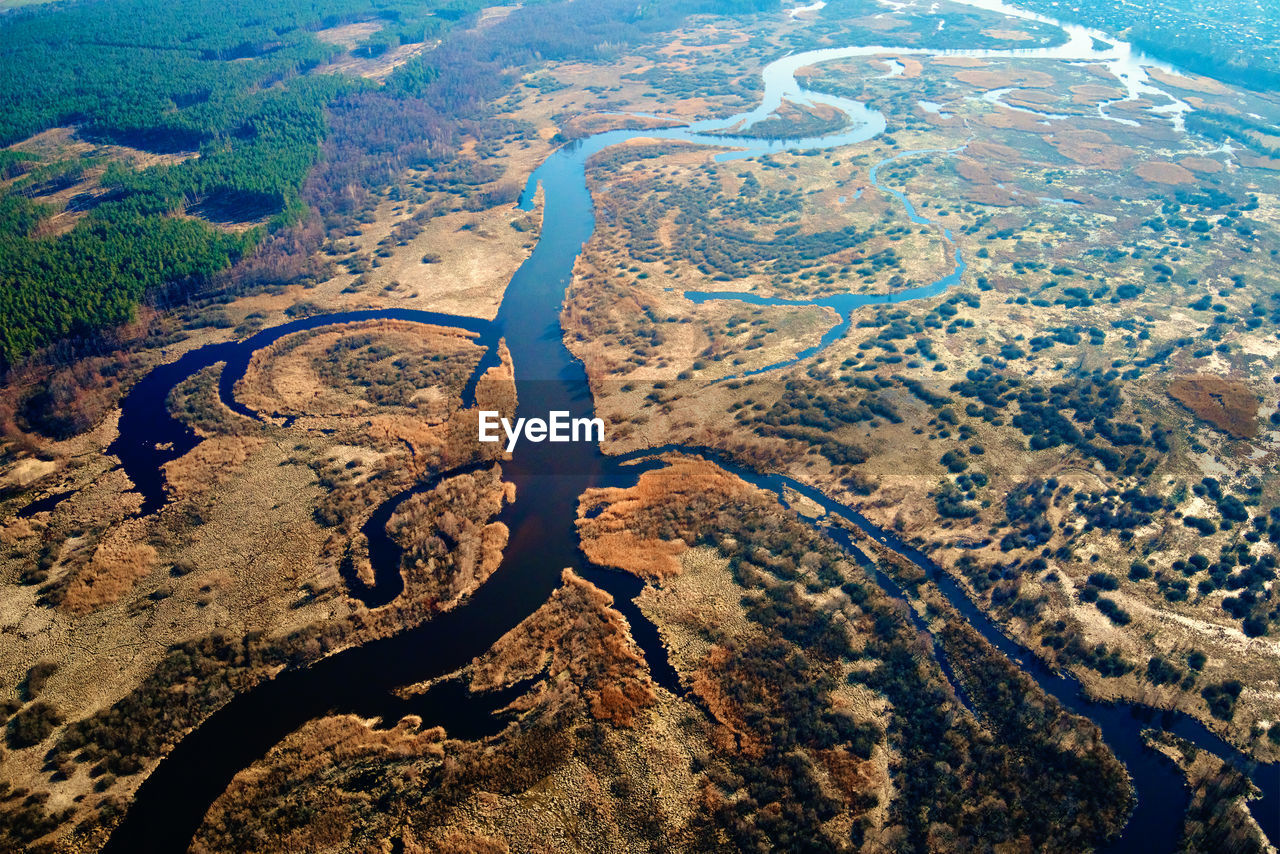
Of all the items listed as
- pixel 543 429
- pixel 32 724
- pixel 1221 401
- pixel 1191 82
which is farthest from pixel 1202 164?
pixel 32 724

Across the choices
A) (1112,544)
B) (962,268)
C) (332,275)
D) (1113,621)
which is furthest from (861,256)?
(332,275)

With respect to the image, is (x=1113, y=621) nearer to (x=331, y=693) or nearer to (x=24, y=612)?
(x=331, y=693)

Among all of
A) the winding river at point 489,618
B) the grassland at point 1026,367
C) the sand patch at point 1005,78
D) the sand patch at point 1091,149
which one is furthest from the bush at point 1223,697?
the sand patch at point 1005,78

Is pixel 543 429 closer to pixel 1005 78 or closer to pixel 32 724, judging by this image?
pixel 32 724

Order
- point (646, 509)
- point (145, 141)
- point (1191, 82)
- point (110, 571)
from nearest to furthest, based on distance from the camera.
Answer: point (110, 571) → point (646, 509) → point (145, 141) → point (1191, 82)

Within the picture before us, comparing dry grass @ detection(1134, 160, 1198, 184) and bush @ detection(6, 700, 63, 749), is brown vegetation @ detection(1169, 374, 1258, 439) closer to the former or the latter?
dry grass @ detection(1134, 160, 1198, 184)

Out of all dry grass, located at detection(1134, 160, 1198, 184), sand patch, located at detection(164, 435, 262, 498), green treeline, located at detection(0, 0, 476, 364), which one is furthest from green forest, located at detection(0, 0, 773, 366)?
dry grass, located at detection(1134, 160, 1198, 184)

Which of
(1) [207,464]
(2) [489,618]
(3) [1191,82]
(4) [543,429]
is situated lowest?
(2) [489,618]

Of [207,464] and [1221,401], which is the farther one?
[1221,401]
